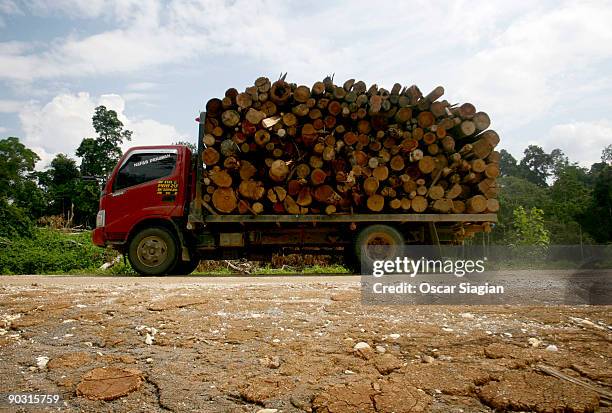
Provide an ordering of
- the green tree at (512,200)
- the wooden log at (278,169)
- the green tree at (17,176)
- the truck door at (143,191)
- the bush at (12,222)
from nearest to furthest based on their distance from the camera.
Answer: the wooden log at (278,169) → the truck door at (143,191) → the bush at (12,222) → the green tree at (17,176) → the green tree at (512,200)

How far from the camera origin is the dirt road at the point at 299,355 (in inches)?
86.4

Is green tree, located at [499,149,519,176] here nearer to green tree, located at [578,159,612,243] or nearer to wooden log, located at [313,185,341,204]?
green tree, located at [578,159,612,243]

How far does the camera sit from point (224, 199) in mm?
7191

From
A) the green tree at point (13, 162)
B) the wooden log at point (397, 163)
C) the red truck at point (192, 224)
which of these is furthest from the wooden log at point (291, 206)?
the green tree at point (13, 162)

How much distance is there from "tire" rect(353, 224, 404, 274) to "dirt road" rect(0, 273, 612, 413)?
3.39 meters

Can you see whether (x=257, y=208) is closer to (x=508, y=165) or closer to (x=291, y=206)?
(x=291, y=206)

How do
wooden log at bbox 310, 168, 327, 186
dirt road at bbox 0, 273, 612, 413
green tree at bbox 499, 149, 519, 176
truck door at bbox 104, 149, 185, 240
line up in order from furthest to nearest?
green tree at bbox 499, 149, 519, 176, truck door at bbox 104, 149, 185, 240, wooden log at bbox 310, 168, 327, 186, dirt road at bbox 0, 273, 612, 413

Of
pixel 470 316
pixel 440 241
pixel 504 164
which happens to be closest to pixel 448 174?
pixel 440 241

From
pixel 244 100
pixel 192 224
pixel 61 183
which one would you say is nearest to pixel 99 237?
pixel 192 224

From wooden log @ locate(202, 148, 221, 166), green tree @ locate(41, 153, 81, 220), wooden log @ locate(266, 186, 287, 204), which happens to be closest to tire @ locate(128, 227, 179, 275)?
wooden log @ locate(202, 148, 221, 166)

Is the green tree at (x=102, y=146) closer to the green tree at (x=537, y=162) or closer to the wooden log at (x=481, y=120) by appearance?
the wooden log at (x=481, y=120)

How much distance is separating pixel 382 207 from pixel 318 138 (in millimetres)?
1514

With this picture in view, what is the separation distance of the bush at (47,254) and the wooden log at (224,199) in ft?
32.8

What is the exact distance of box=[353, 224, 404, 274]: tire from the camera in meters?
7.12
